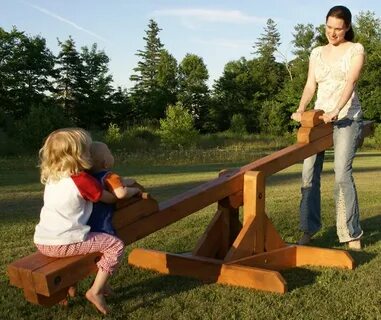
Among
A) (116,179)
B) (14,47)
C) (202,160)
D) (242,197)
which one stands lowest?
(202,160)

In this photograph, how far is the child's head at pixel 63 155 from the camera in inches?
145

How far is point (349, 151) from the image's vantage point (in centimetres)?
561

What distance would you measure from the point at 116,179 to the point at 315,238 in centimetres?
323

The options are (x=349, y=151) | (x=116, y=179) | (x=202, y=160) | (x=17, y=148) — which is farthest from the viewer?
(x=17, y=148)

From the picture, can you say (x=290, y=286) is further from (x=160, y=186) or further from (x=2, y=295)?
(x=160, y=186)

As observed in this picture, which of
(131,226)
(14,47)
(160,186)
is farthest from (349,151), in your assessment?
(14,47)

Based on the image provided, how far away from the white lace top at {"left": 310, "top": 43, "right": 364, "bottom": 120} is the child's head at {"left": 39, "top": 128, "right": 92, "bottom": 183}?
9.67ft

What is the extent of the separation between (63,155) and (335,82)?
3141 millimetres

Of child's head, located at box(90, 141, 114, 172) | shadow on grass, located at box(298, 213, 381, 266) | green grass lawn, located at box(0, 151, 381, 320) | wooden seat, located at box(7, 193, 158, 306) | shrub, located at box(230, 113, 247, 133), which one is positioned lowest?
shrub, located at box(230, 113, 247, 133)

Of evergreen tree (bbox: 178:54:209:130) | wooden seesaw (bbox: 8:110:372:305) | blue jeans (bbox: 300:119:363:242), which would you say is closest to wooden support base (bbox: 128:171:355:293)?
wooden seesaw (bbox: 8:110:372:305)

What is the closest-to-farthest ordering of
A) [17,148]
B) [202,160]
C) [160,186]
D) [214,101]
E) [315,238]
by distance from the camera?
[315,238] → [160,186] → [202,160] → [17,148] → [214,101]

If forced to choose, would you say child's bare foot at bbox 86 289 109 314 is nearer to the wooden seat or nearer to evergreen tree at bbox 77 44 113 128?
the wooden seat

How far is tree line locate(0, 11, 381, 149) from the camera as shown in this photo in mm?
50125

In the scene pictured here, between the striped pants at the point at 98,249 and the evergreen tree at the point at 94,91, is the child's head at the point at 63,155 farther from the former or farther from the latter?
the evergreen tree at the point at 94,91
